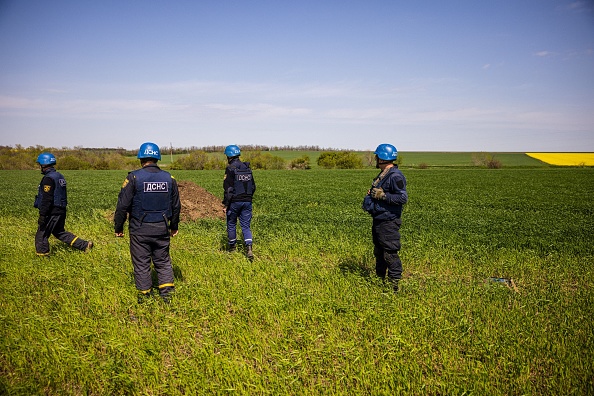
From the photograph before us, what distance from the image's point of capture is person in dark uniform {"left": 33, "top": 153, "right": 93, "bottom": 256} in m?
7.73

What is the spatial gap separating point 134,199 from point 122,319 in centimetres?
181

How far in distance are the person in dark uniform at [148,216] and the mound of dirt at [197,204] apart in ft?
26.4

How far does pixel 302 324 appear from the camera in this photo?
4.63 m

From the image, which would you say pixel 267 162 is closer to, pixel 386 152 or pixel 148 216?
pixel 386 152

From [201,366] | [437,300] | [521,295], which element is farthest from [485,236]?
[201,366]

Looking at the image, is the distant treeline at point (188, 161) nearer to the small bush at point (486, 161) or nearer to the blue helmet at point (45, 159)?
the small bush at point (486, 161)

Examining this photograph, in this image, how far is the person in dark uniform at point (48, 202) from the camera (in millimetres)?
7730

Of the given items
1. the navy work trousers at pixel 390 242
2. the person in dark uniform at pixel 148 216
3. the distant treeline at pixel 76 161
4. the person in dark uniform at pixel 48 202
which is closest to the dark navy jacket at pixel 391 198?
the navy work trousers at pixel 390 242

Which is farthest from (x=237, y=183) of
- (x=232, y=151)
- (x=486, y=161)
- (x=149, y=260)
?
(x=486, y=161)

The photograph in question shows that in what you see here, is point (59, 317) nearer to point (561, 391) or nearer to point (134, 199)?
point (134, 199)

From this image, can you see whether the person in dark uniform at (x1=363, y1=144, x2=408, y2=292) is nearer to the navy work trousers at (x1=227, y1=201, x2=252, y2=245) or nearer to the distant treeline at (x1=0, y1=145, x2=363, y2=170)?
the navy work trousers at (x1=227, y1=201, x2=252, y2=245)

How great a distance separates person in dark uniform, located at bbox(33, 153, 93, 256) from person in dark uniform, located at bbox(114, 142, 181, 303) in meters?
3.44

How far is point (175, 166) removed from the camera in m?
70.2

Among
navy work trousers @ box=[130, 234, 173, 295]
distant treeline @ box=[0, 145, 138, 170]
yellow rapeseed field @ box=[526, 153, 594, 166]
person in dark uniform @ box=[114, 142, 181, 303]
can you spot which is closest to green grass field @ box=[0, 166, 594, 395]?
navy work trousers @ box=[130, 234, 173, 295]
